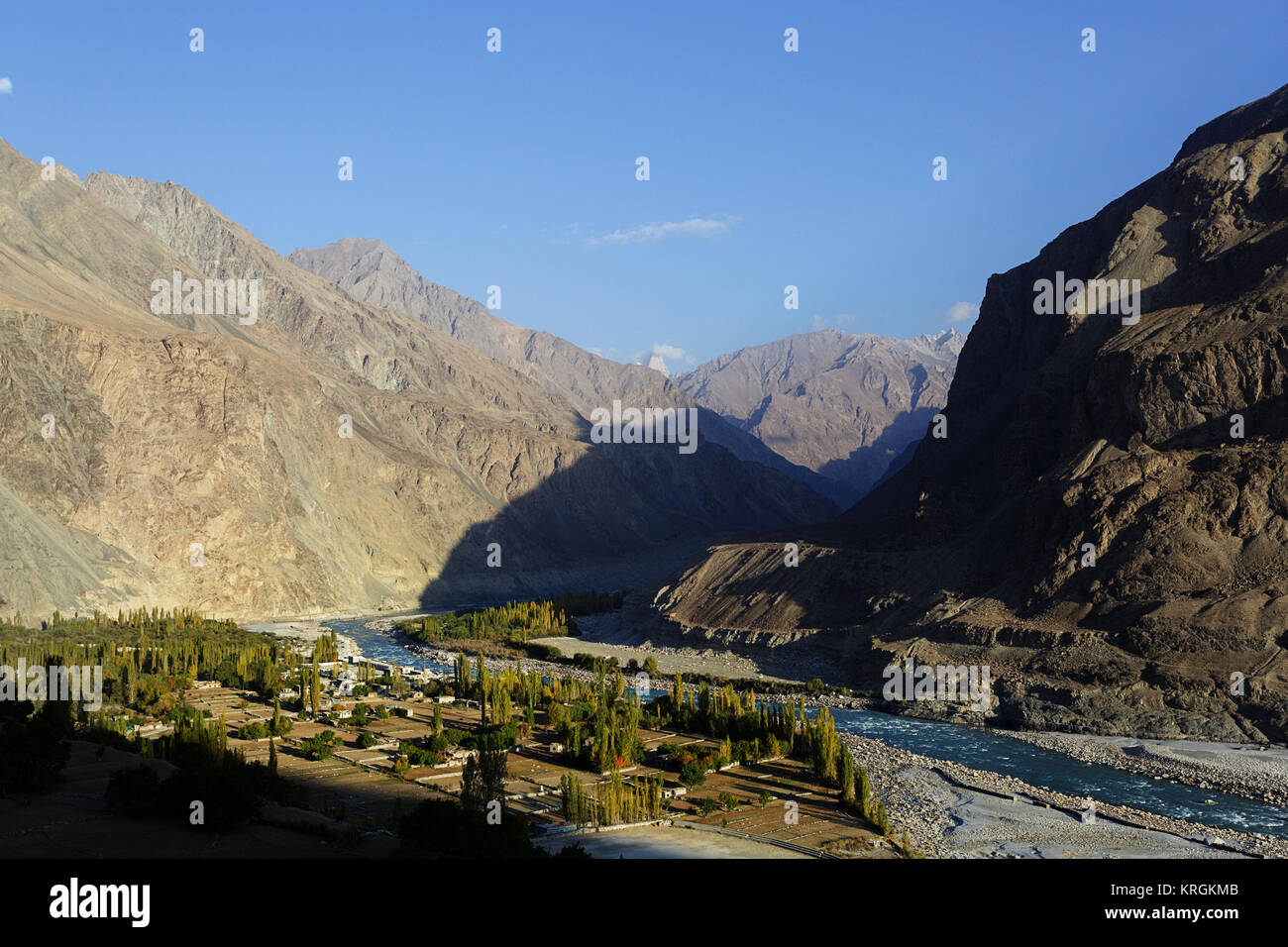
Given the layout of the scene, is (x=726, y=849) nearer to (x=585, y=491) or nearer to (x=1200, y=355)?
(x=1200, y=355)

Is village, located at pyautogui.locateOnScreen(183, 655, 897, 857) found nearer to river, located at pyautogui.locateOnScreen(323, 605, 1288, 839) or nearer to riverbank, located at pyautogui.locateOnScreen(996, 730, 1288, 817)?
river, located at pyautogui.locateOnScreen(323, 605, 1288, 839)

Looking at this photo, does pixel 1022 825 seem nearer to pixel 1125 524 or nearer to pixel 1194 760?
pixel 1194 760

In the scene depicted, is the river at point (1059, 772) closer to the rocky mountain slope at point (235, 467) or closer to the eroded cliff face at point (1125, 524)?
the eroded cliff face at point (1125, 524)

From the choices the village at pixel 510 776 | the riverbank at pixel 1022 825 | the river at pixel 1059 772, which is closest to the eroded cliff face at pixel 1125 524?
the river at pixel 1059 772

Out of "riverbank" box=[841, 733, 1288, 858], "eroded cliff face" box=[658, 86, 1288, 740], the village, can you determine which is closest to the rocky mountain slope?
the village

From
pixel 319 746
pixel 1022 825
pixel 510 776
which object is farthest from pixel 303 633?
pixel 1022 825
